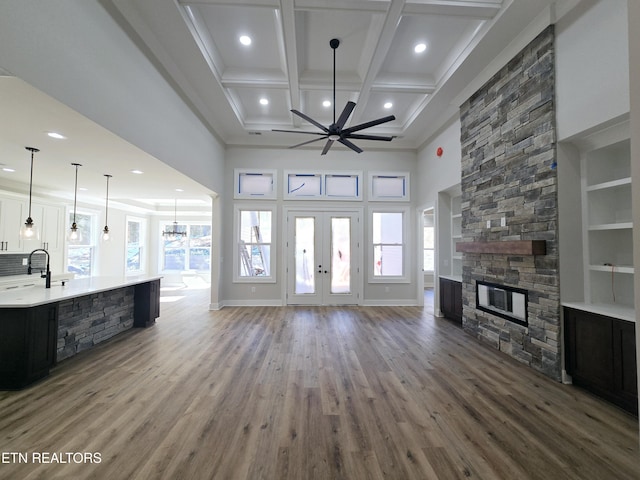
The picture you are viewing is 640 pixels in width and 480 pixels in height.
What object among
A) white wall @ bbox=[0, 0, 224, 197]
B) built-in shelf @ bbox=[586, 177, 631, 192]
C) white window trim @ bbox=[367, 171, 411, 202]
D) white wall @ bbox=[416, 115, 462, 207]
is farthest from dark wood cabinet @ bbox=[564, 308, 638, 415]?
white wall @ bbox=[0, 0, 224, 197]

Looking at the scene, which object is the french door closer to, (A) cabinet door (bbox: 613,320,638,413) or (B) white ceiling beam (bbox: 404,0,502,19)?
(B) white ceiling beam (bbox: 404,0,502,19)

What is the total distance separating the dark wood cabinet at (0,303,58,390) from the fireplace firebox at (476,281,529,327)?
5413mm

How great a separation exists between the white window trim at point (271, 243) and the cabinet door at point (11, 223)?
422 cm

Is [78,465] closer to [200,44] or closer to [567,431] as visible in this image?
[567,431]

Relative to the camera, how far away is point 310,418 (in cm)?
225

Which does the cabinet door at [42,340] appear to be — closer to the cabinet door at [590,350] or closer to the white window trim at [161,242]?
the cabinet door at [590,350]

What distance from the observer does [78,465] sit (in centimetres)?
177

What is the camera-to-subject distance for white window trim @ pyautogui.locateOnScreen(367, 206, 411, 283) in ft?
21.8

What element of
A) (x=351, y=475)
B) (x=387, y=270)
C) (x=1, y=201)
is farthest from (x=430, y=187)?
(x=1, y=201)

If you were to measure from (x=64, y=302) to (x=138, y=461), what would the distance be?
2.60m

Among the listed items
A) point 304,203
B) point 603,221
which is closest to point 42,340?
point 304,203

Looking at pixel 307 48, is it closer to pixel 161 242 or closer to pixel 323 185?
pixel 323 185

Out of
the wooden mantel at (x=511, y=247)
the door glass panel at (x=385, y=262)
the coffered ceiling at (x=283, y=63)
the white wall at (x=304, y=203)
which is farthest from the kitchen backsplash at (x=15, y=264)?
the wooden mantel at (x=511, y=247)

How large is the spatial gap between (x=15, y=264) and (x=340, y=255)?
691 centimetres
